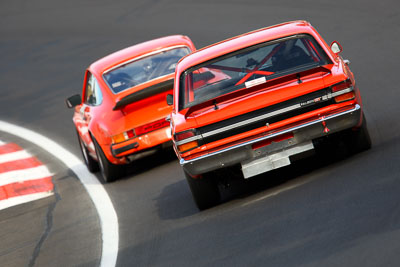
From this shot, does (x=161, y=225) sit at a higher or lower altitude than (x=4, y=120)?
higher

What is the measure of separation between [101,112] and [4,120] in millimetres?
7983

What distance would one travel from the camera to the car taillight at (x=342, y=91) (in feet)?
28.2

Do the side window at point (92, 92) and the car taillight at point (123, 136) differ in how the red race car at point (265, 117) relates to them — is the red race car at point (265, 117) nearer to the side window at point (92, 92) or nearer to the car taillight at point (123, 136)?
the car taillight at point (123, 136)

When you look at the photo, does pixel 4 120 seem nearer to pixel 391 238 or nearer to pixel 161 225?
pixel 161 225

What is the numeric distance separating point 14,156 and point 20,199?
3355 mm

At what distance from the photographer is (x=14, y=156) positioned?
15719 mm

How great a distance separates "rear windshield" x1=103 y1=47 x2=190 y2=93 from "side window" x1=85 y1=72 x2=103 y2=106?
0.21 m

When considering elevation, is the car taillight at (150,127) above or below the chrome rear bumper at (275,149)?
below

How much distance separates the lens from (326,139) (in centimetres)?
912

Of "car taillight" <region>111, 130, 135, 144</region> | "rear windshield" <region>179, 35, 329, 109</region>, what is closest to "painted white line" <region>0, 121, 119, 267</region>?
"car taillight" <region>111, 130, 135, 144</region>

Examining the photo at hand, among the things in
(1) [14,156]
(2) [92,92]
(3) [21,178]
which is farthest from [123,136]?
(1) [14,156]

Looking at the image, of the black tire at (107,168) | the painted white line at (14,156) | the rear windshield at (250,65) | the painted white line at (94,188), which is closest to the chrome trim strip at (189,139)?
the rear windshield at (250,65)

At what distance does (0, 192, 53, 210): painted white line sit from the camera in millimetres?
12281

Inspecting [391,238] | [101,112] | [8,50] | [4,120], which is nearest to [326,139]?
[391,238]
